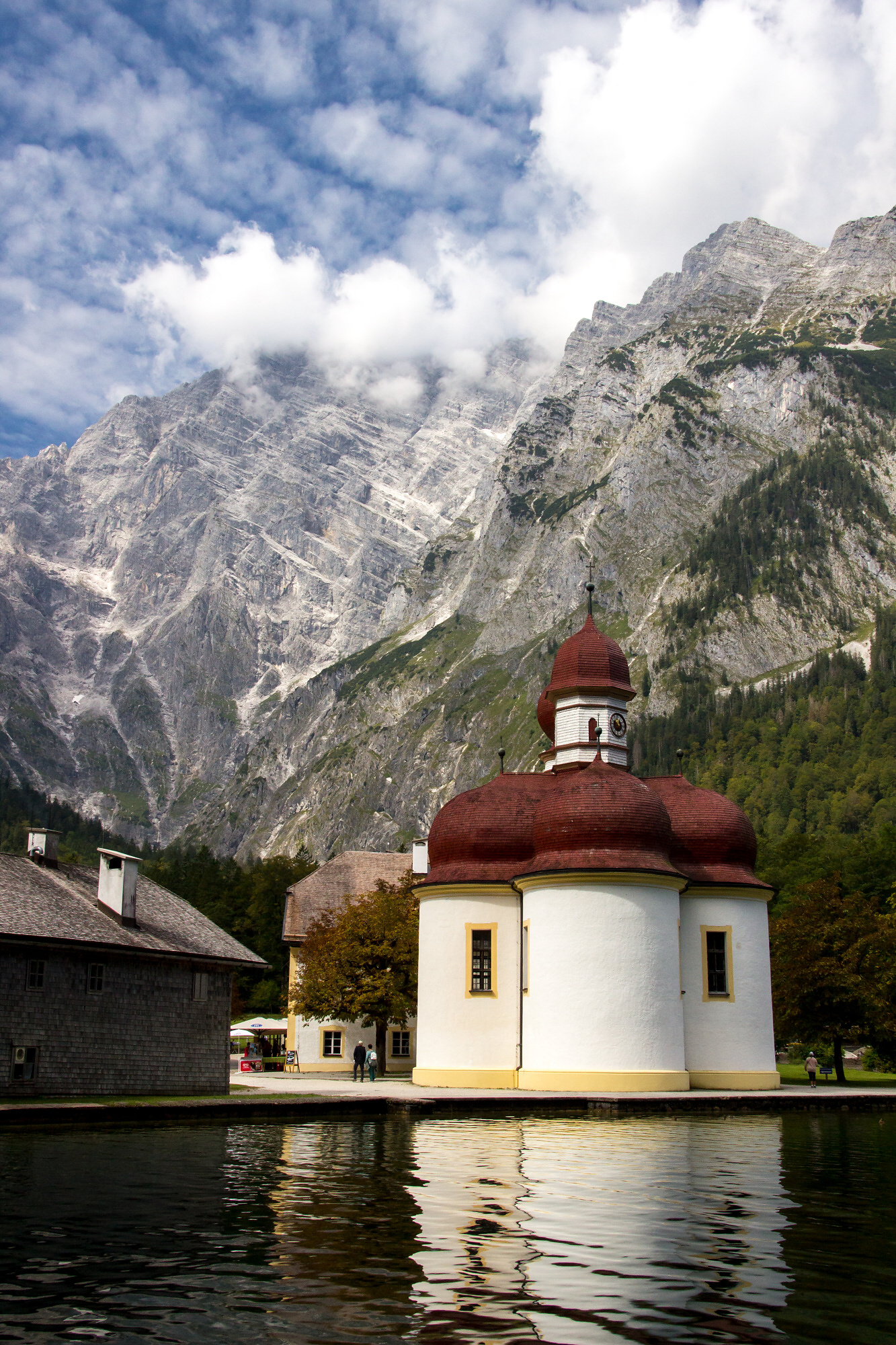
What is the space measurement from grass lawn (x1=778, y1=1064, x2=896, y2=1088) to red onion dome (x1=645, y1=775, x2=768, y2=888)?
931 centimetres

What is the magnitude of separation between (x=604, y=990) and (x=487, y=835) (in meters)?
8.07

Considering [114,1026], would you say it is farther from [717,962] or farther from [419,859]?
[419,859]

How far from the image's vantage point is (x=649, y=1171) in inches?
810

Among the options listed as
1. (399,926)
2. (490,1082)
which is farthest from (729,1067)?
(399,926)

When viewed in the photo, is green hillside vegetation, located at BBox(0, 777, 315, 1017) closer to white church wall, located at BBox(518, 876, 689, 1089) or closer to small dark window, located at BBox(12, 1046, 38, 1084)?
white church wall, located at BBox(518, 876, 689, 1089)

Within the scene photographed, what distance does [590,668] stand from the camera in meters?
52.1

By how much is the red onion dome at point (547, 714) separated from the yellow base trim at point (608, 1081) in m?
17.0

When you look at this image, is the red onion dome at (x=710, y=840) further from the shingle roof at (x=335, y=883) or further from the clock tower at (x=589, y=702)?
the shingle roof at (x=335, y=883)

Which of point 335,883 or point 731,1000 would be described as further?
point 335,883

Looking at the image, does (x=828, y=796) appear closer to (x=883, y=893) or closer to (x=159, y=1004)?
(x=883, y=893)

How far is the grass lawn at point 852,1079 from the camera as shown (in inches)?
2008

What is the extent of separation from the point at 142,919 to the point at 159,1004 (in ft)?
9.47

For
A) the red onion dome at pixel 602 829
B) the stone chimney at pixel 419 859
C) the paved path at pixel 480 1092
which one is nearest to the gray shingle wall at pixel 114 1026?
the paved path at pixel 480 1092

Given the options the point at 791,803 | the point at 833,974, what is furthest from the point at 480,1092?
the point at 791,803
